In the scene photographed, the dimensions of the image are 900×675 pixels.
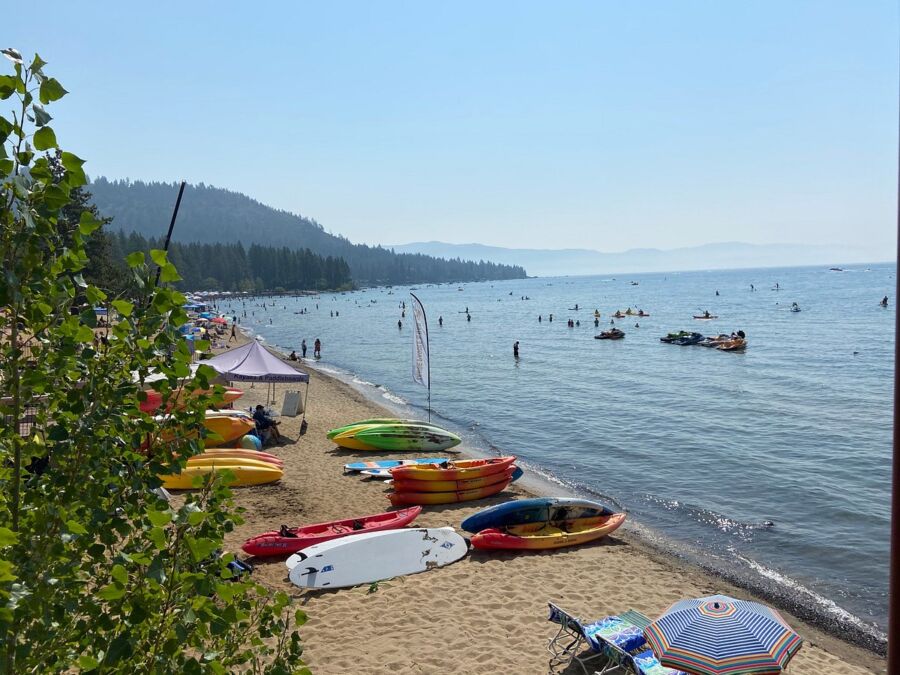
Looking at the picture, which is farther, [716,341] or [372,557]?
[716,341]

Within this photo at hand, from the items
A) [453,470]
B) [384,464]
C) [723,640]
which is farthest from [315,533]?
[723,640]

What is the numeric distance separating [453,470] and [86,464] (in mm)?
13571

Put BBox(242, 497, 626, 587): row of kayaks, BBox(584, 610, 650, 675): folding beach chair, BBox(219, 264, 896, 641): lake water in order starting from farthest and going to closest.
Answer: BBox(219, 264, 896, 641): lake water, BBox(242, 497, 626, 587): row of kayaks, BBox(584, 610, 650, 675): folding beach chair

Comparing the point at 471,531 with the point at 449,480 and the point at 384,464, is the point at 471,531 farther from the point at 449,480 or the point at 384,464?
the point at 384,464

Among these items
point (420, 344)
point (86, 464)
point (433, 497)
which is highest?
point (86, 464)

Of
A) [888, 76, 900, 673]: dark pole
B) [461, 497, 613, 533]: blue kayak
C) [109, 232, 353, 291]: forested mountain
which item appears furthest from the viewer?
[109, 232, 353, 291]: forested mountain

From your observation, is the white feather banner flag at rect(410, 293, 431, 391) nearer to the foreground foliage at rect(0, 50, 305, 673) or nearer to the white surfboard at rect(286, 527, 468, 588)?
the white surfboard at rect(286, 527, 468, 588)

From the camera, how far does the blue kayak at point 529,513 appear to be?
13055 millimetres

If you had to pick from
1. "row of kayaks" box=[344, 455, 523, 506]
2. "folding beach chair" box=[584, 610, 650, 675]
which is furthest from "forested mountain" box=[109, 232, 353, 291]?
"folding beach chair" box=[584, 610, 650, 675]

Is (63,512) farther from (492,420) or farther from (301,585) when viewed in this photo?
(492,420)

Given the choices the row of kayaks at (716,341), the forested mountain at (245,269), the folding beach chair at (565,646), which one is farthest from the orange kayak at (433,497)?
the forested mountain at (245,269)

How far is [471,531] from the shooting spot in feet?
42.8

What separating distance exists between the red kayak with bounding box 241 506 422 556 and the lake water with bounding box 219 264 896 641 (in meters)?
6.51

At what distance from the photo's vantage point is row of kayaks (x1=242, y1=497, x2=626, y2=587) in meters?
11.1
